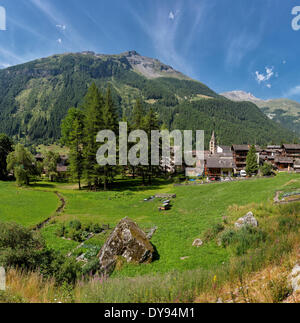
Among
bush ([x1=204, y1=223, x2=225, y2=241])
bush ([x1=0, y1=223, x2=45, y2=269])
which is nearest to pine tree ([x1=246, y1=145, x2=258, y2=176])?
bush ([x1=204, y1=223, x2=225, y2=241])

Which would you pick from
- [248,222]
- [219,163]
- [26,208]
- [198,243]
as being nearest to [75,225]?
[198,243]

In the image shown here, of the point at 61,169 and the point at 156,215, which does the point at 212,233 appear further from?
the point at 61,169

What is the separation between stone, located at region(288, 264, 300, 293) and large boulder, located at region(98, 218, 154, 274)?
8.45 m

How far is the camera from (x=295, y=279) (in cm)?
440

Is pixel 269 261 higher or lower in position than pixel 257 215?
higher

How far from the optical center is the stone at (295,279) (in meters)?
4.16

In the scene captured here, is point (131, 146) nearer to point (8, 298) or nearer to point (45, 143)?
point (8, 298)

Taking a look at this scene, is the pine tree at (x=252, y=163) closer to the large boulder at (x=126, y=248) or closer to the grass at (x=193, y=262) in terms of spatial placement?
the grass at (x=193, y=262)

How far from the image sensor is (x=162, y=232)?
16.7 metres

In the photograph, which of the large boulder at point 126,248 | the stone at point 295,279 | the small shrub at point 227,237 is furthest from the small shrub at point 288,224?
the large boulder at point 126,248

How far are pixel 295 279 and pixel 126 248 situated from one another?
9552 mm
